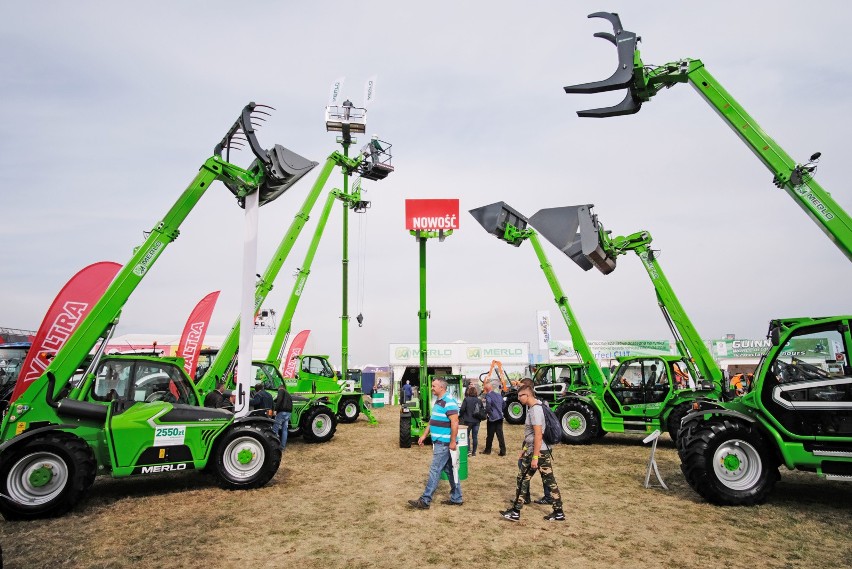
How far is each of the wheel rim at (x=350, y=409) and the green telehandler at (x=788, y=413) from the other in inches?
499

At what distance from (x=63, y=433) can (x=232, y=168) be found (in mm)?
4415

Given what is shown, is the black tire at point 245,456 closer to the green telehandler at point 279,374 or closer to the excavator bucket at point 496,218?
the green telehandler at point 279,374

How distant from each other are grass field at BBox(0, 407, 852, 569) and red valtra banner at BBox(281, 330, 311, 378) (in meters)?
8.64

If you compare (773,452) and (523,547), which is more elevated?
(773,452)

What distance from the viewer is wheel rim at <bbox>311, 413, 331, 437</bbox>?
44.4 feet

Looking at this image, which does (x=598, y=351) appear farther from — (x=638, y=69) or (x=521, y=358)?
(x=638, y=69)

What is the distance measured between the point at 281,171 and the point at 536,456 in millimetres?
5874

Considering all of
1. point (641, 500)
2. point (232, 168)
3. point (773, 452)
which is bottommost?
point (641, 500)

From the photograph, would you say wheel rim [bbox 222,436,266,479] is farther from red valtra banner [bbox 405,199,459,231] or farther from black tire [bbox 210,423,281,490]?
red valtra banner [bbox 405,199,459,231]

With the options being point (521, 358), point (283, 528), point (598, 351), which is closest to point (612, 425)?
point (283, 528)

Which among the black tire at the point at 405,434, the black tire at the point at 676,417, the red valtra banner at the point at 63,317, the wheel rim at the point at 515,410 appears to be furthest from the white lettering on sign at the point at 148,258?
the wheel rim at the point at 515,410

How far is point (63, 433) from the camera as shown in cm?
633

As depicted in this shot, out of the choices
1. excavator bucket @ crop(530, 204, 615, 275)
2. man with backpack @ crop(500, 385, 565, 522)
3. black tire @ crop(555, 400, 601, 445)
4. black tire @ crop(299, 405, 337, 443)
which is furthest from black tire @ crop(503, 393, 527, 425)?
man with backpack @ crop(500, 385, 565, 522)

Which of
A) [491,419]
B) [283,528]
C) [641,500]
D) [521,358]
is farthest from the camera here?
[521,358]
